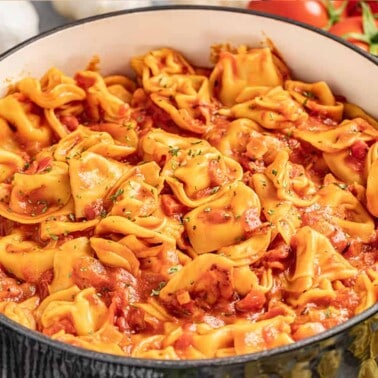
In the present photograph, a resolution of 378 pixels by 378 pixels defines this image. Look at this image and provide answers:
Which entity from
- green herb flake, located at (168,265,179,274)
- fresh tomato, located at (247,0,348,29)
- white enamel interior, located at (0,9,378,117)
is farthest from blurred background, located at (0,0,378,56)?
green herb flake, located at (168,265,179,274)

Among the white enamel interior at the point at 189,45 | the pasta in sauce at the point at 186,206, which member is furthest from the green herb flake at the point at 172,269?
the white enamel interior at the point at 189,45

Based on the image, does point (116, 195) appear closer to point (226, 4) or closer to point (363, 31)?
point (226, 4)

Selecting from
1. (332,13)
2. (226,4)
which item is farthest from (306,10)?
(226,4)

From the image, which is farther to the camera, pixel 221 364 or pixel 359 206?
pixel 359 206

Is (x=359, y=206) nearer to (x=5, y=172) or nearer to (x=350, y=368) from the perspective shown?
(x=350, y=368)

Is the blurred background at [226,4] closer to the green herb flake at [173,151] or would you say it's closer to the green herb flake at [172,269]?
the green herb flake at [173,151]

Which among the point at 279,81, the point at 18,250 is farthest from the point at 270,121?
the point at 18,250
